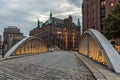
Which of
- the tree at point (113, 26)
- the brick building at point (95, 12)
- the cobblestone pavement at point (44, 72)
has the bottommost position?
the cobblestone pavement at point (44, 72)

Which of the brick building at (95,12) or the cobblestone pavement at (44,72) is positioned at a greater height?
the brick building at (95,12)

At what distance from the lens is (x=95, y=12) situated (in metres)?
116

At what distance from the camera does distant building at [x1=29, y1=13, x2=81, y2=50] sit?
170375mm

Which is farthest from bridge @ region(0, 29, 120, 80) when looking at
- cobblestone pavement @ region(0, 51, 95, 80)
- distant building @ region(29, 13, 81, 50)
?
distant building @ region(29, 13, 81, 50)

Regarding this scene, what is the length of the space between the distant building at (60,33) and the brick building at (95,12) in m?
49.9

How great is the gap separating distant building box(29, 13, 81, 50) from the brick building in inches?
1966

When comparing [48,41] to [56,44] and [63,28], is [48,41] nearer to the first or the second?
[56,44]

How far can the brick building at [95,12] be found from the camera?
4338 inches

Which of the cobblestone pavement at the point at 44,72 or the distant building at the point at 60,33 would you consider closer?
the cobblestone pavement at the point at 44,72

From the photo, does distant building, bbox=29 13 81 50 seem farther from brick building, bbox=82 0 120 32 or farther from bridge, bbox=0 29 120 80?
bridge, bbox=0 29 120 80

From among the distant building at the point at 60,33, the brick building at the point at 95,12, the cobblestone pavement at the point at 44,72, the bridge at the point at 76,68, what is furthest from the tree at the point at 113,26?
the distant building at the point at 60,33

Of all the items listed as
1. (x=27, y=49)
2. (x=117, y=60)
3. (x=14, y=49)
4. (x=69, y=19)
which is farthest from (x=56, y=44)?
(x=117, y=60)

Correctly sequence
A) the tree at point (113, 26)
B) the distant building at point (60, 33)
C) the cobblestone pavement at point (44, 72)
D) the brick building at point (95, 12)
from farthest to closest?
the distant building at point (60, 33) → the brick building at point (95, 12) → the tree at point (113, 26) → the cobblestone pavement at point (44, 72)

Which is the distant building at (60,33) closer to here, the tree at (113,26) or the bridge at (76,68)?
the tree at (113,26)
